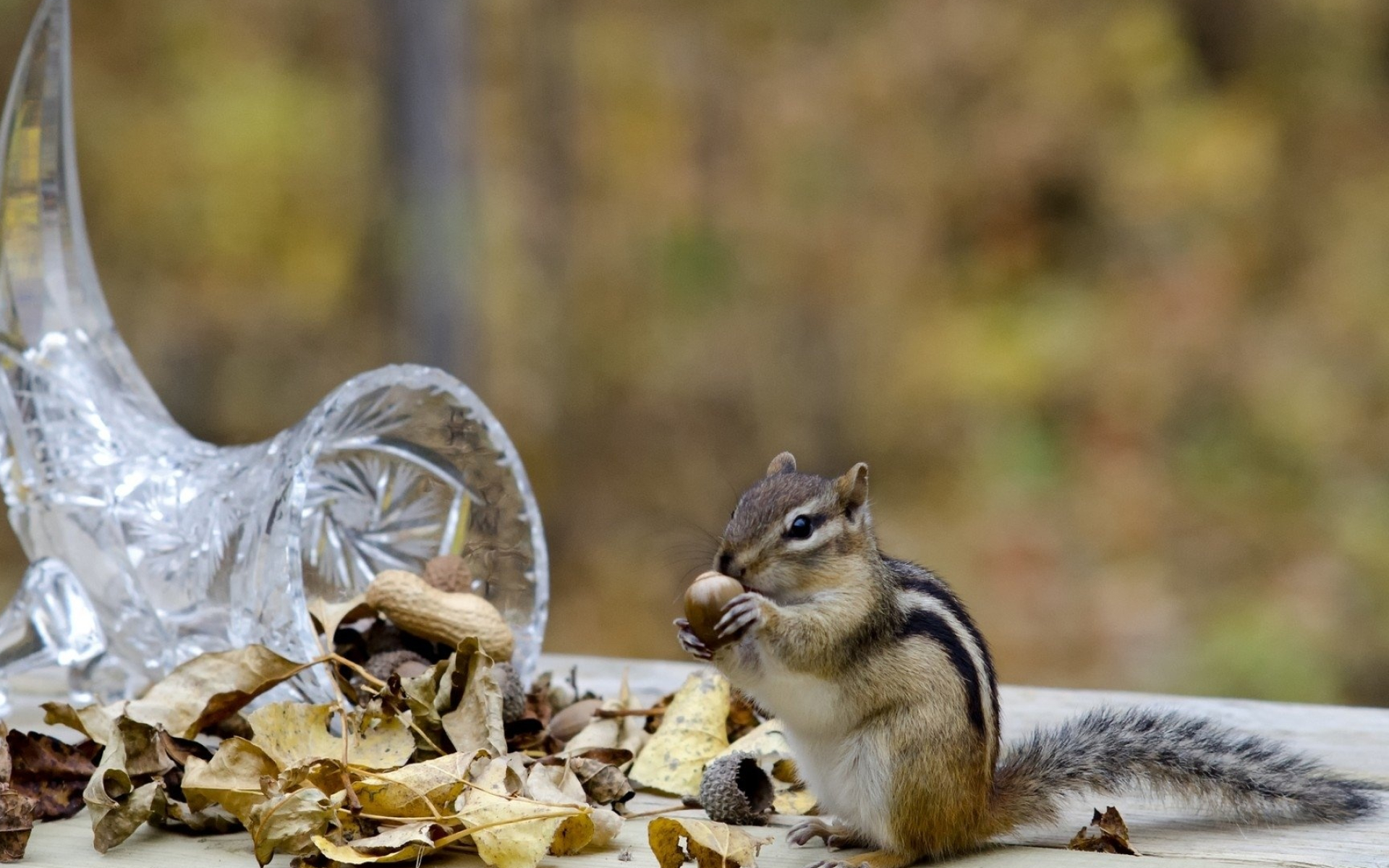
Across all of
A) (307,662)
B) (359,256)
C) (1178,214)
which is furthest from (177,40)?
(307,662)

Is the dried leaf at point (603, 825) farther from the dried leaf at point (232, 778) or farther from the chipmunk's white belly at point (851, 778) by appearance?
the dried leaf at point (232, 778)

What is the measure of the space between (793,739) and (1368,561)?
2864 millimetres

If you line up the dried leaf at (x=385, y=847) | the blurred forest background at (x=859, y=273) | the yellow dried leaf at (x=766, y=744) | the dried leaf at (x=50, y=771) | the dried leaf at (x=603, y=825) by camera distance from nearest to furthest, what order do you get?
the dried leaf at (x=385, y=847)
the dried leaf at (x=603, y=825)
the dried leaf at (x=50, y=771)
the yellow dried leaf at (x=766, y=744)
the blurred forest background at (x=859, y=273)

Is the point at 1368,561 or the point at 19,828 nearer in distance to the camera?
the point at 19,828

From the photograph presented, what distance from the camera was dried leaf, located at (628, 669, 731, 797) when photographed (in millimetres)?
1598

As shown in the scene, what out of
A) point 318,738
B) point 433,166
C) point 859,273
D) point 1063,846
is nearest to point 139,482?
point 318,738

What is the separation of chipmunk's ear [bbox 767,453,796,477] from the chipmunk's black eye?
0.39 ft

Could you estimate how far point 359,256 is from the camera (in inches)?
182

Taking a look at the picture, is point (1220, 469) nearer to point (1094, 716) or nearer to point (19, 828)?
point (1094, 716)

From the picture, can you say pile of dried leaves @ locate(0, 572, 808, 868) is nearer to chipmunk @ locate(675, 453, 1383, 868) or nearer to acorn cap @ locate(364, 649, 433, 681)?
acorn cap @ locate(364, 649, 433, 681)

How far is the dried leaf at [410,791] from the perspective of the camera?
A: 1.35m

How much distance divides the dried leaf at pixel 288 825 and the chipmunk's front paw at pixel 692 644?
13.0 inches

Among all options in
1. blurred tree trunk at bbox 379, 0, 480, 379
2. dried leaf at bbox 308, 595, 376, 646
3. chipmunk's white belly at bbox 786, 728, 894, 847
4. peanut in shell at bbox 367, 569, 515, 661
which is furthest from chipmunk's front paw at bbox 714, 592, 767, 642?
blurred tree trunk at bbox 379, 0, 480, 379

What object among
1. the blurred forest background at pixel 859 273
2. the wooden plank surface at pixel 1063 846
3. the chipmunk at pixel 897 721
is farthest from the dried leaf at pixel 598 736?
the blurred forest background at pixel 859 273
